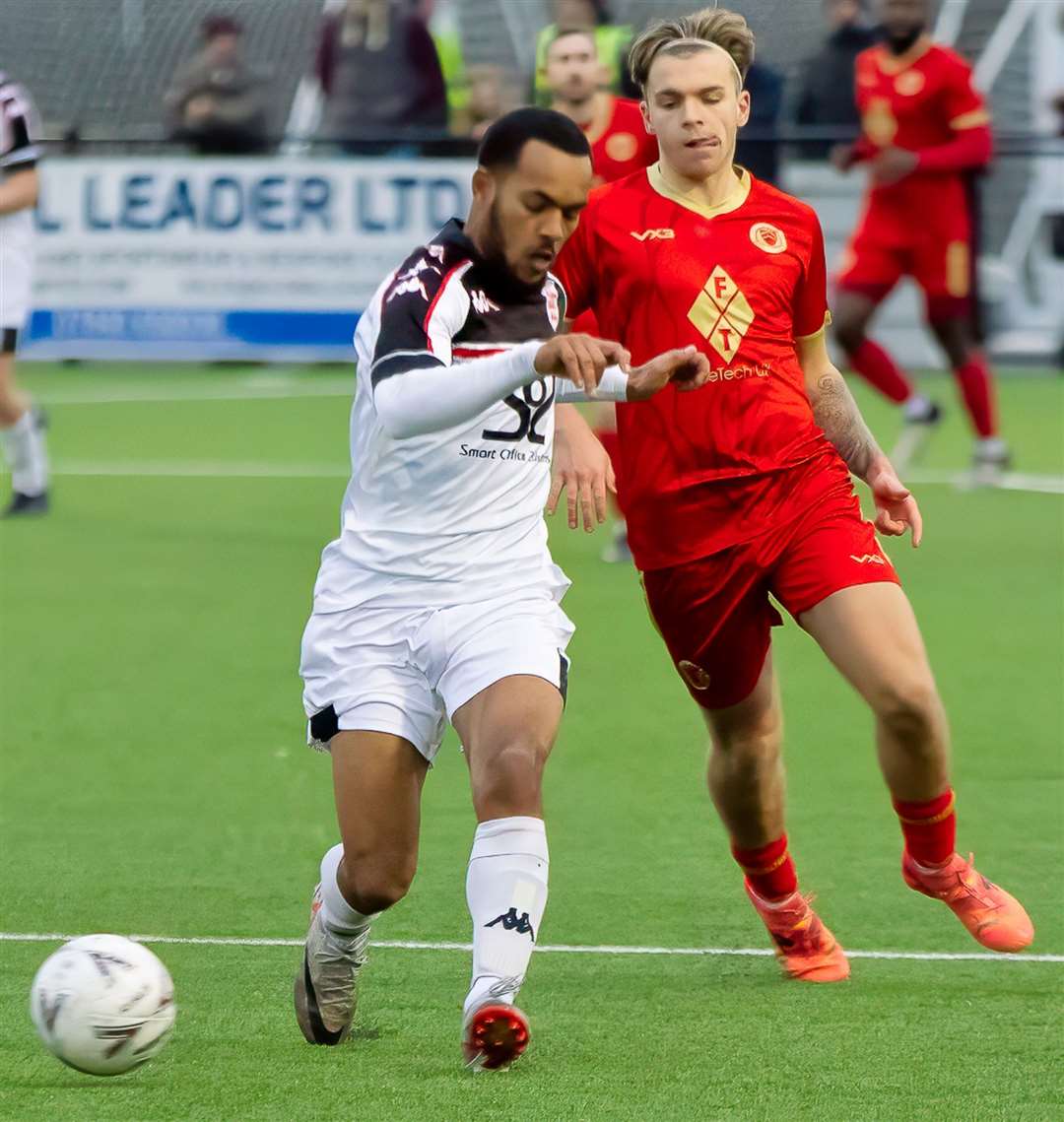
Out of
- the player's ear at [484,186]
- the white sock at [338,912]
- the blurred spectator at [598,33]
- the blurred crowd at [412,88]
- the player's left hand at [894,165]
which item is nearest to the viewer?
the player's ear at [484,186]

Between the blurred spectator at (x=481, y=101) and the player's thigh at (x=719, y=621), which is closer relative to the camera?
the player's thigh at (x=719, y=621)

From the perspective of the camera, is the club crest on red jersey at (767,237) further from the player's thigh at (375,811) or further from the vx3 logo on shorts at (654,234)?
the player's thigh at (375,811)

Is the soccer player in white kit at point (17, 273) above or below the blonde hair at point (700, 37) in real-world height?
below

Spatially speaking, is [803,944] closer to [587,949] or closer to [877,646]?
[587,949]

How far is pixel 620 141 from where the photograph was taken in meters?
9.77

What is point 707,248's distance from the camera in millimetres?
5246

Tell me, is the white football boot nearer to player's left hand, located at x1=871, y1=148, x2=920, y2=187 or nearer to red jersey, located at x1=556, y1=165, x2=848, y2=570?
red jersey, located at x1=556, y1=165, x2=848, y2=570

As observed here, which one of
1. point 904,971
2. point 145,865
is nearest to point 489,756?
point 904,971

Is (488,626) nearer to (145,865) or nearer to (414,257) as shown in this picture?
(414,257)

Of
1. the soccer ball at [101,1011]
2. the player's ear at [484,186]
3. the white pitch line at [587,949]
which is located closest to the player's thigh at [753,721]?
the white pitch line at [587,949]

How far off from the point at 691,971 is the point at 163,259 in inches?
476

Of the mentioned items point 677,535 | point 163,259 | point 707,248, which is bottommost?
point 163,259

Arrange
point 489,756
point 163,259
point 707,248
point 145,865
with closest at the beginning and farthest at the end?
point 489,756
point 707,248
point 145,865
point 163,259

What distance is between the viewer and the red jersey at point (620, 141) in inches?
382
